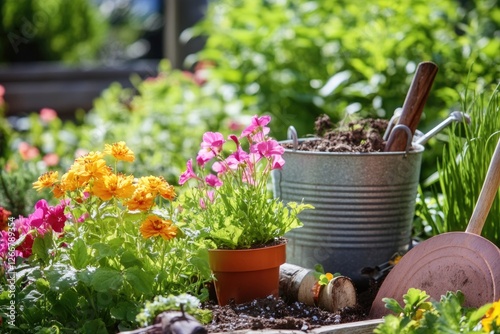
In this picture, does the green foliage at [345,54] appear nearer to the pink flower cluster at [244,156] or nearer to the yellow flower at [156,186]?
the pink flower cluster at [244,156]

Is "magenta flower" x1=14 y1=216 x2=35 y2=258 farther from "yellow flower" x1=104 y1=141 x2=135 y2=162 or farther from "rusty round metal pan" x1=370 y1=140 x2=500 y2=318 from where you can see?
"rusty round metal pan" x1=370 y1=140 x2=500 y2=318

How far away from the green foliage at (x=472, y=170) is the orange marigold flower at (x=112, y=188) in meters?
1.06

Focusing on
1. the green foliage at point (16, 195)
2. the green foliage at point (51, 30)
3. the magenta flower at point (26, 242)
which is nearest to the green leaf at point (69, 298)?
the magenta flower at point (26, 242)

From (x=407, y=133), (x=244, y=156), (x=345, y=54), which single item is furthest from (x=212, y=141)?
(x=345, y=54)

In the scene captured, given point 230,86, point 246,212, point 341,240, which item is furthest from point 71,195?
point 230,86

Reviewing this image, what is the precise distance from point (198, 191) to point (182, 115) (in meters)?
2.54

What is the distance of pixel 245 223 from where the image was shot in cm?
217

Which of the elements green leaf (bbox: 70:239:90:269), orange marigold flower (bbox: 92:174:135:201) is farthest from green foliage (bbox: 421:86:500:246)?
green leaf (bbox: 70:239:90:269)

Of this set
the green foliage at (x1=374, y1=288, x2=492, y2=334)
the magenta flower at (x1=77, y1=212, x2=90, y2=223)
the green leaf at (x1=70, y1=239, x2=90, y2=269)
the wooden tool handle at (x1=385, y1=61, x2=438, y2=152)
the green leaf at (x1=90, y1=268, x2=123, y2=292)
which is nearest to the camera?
the green foliage at (x1=374, y1=288, x2=492, y2=334)

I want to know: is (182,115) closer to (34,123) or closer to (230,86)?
(230,86)

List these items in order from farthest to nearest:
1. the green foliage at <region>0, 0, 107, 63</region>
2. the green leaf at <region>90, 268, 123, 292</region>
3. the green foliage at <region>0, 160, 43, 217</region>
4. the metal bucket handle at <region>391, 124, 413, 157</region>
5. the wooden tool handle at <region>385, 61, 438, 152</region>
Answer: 1. the green foliage at <region>0, 0, 107, 63</region>
2. the green foliage at <region>0, 160, 43, 217</region>
3. the wooden tool handle at <region>385, 61, 438, 152</region>
4. the metal bucket handle at <region>391, 124, 413, 157</region>
5. the green leaf at <region>90, 268, 123, 292</region>

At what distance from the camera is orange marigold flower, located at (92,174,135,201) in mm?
1984

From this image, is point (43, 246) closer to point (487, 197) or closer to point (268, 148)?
point (268, 148)

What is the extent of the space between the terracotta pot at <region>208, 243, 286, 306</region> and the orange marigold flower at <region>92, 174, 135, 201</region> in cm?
32
